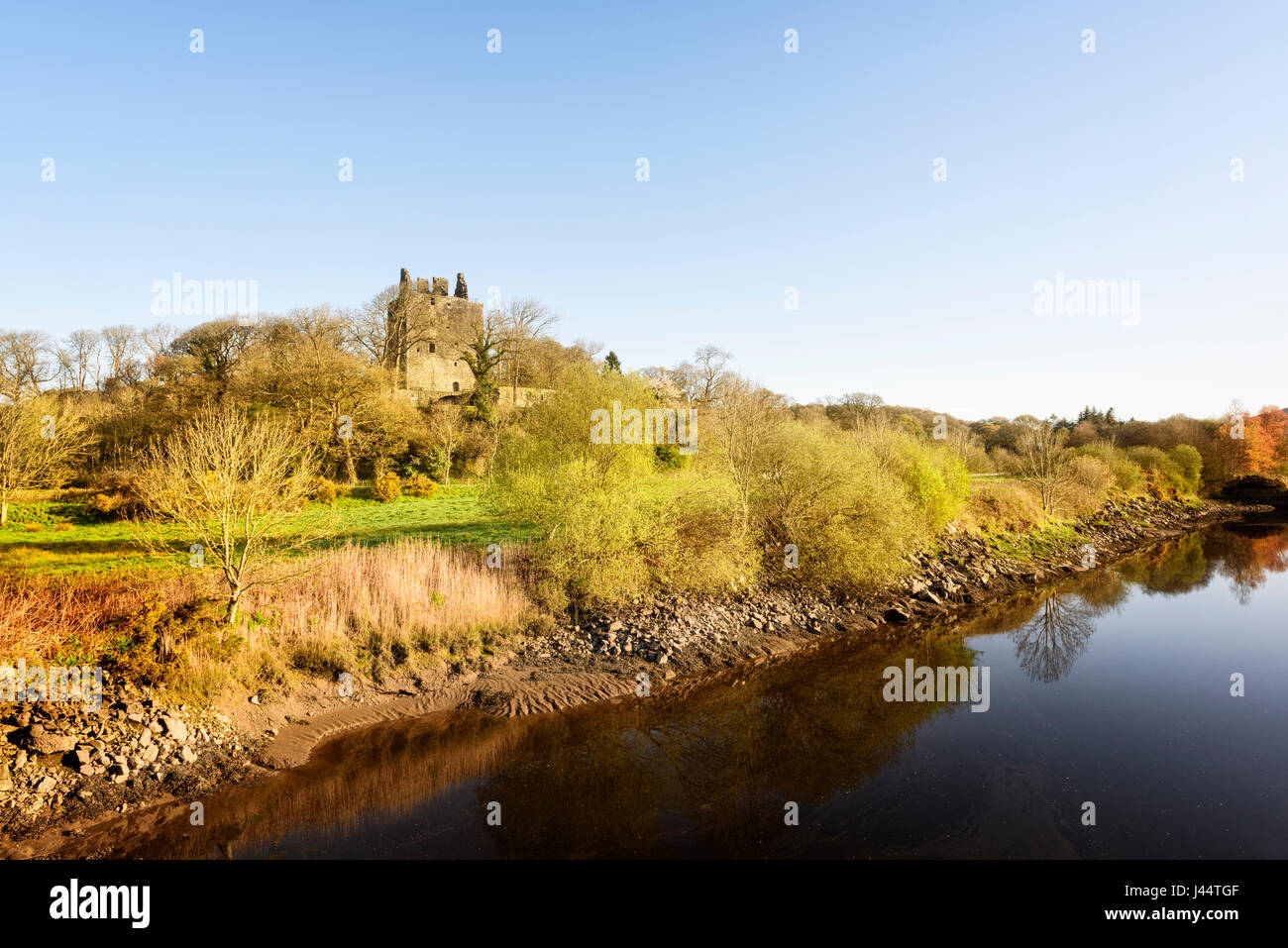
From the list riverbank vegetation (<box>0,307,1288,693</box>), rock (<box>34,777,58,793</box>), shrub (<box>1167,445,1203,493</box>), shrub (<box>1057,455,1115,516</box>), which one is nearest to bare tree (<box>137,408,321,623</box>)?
riverbank vegetation (<box>0,307,1288,693</box>)

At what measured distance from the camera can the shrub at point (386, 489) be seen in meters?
29.5

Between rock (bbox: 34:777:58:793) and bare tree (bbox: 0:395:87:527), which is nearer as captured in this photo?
rock (bbox: 34:777:58:793)

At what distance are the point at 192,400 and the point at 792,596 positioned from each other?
31199mm

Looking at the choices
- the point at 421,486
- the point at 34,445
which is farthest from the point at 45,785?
the point at 421,486

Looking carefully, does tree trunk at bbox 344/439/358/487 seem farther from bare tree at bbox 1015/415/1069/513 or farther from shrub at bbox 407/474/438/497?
bare tree at bbox 1015/415/1069/513

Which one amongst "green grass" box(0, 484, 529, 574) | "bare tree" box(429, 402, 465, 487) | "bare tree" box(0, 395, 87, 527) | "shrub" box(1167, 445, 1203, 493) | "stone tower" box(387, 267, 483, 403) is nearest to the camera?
"green grass" box(0, 484, 529, 574)

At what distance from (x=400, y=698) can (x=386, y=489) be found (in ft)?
60.0

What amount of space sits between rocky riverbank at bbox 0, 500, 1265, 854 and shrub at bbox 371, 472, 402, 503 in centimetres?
1675

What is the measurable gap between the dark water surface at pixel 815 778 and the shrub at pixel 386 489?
61.2 feet

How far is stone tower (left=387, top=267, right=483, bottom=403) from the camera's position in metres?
52.5

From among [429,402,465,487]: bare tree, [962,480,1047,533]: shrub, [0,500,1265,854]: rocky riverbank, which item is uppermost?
[429,402,465,487]: bare tree

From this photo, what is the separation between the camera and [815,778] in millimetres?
11281

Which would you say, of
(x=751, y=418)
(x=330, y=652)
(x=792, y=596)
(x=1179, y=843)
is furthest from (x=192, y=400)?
(x=1179, y=843)
